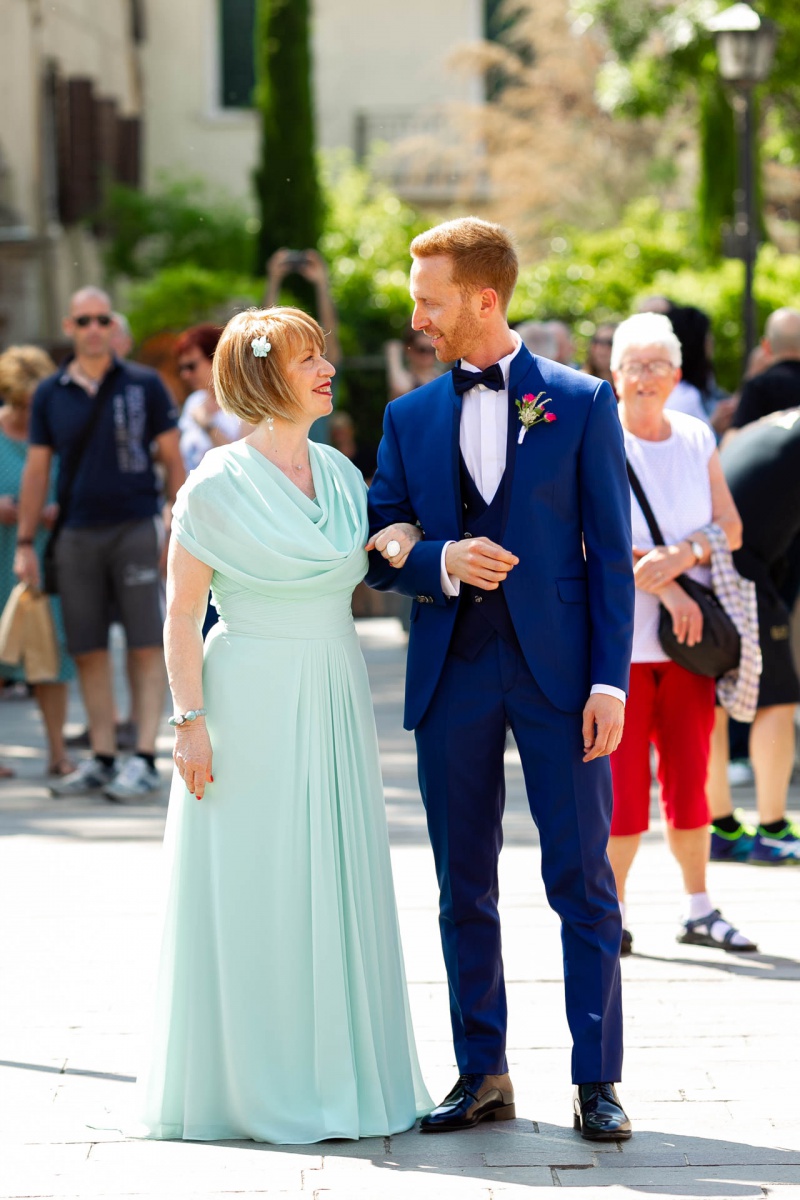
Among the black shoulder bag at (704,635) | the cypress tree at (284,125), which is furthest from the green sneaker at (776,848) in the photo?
the cypress tree at (284,125)

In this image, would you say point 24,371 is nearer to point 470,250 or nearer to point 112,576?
point 112,576

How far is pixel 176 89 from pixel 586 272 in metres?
13.5

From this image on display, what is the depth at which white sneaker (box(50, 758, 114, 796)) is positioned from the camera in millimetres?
8586

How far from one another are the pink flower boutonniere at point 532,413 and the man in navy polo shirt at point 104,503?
458cm

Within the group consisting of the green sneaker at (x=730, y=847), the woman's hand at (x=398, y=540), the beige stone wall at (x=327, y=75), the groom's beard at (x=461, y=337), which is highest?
the beige stone wall at (x=327, y=75)

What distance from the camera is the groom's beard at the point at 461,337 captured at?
4.23 metres

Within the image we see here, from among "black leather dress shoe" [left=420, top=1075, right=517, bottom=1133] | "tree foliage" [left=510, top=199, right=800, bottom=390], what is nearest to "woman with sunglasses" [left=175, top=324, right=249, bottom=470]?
"black leather dress shoe" [left=420, top=1075, right=517, bottom=1133]

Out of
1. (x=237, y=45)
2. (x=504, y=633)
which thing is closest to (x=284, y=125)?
(x=237, y=45)

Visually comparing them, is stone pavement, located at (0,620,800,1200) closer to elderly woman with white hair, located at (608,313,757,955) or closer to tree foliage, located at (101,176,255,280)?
elderly woman with white hair, located at (608,313,757,955)

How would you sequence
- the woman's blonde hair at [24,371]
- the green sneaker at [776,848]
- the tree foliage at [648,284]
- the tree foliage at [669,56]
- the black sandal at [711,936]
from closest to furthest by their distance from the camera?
1. the black sandal at [711,936]
2. the green sneaker at [776,848]
3. the woman's blonde hair at [24,371]
4. the tree foliage at [669,56]
5. the tree foliage at [648,284]

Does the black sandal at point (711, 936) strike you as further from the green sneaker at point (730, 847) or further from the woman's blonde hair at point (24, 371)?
the woman's blonde hair at point (24, 371)

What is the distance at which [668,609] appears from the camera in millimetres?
5758

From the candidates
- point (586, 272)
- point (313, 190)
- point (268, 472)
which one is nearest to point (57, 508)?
point (268, 472)

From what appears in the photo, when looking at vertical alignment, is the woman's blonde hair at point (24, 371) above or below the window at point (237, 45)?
below
